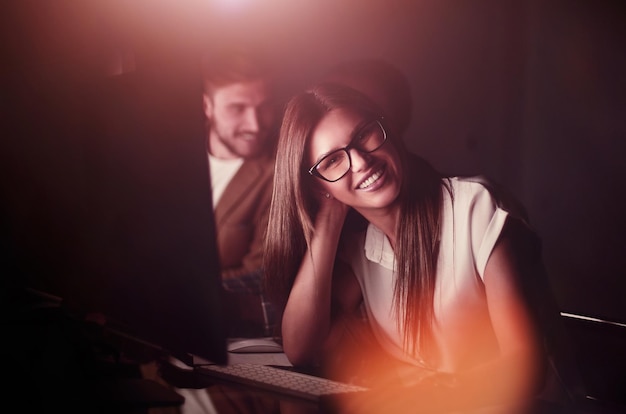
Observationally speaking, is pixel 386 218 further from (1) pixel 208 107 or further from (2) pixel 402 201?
(1) pixel 208 107

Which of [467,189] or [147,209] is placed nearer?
[147,209]

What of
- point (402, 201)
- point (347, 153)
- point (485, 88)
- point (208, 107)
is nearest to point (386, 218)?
point (402, 201)

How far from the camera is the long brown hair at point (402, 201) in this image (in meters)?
1.17

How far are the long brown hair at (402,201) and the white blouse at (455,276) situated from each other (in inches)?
0.7

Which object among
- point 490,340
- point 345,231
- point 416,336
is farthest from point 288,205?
point 490,340

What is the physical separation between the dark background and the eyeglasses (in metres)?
0.07

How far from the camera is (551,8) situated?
45.1 inches

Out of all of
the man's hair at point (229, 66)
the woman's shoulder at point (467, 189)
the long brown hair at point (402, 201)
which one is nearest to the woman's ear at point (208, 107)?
the man's hair at point (229, 66)

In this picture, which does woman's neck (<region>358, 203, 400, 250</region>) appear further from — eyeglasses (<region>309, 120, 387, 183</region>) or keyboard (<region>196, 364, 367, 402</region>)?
keyboard (<region>196, 364, 367, 402</region>)

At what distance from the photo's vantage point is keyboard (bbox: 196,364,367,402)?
1053mm

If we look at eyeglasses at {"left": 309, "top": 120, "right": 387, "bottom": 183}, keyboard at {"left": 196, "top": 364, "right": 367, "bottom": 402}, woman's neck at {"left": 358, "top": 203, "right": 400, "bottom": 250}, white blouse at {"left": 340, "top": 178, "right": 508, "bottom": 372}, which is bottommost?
keyboard at {"left": 196, "top": 364, "right": 367, "bottom": 402}

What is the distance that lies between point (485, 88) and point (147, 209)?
2.21 ft

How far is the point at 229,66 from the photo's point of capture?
1294 millimetres

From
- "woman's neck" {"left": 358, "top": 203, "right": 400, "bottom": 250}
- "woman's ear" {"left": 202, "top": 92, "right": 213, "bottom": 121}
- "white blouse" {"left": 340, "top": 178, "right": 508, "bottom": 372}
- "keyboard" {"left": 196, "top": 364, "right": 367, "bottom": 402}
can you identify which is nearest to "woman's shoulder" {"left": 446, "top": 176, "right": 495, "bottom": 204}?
"white blouse" {"left": 340, "top": 178, "right": 508, "bottom": 372}
